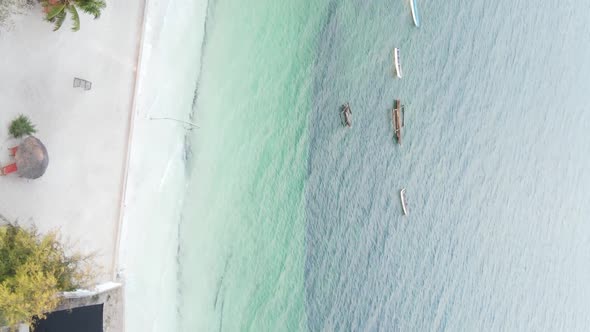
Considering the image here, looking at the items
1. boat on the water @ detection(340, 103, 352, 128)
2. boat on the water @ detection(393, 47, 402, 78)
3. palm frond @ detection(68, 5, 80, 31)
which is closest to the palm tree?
palm frond @ detection(68, 5, 80, 31)

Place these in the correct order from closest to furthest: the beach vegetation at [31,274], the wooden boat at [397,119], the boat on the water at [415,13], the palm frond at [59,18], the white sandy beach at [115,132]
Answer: the beach vegetation at [31,274], the palm frond at [59,18], the white sandy beach at [115,132], the wooden boat at [397,119], the boat on the water at [415,13]

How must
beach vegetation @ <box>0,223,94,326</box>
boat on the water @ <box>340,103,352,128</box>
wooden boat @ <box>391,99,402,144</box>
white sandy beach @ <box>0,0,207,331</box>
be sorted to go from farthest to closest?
1. wooden boat @ <box>391,99,402,144</box>
2. boat on the water @ <box>340,103,352,128</box>
3. white sandy beach @ <box>0,0,207,331</box>
4. beach vegetation @ <box>0,223,94,326</box>

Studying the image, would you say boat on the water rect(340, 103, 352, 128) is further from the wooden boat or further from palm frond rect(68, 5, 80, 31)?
palm frond rect(68, 5, 80, 31)

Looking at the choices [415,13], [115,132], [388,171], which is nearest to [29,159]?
[115,132]

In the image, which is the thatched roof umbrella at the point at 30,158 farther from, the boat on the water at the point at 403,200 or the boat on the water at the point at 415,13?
the boat on the water at the point at 415,13

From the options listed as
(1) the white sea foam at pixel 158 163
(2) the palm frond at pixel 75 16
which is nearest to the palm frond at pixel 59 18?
(2) the palm frond at pixel 75 16

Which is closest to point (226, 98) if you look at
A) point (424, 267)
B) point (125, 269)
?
point (125, 269)
